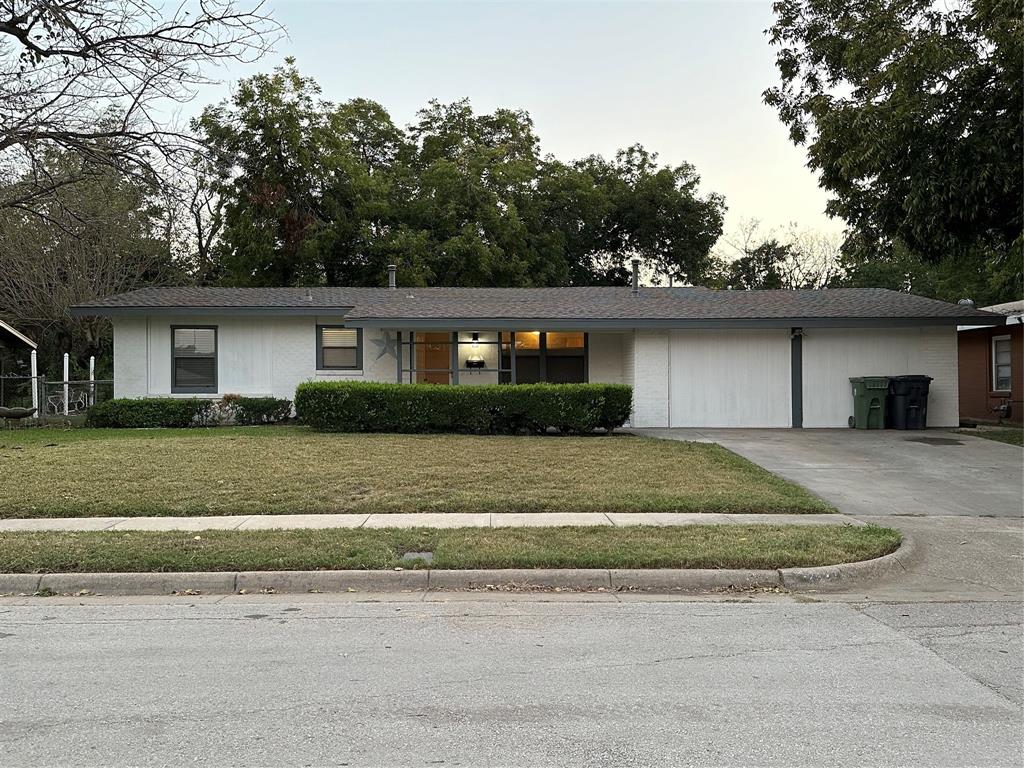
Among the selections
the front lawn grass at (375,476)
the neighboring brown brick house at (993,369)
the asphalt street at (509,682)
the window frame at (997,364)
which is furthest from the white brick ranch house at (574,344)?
the asphalt street at (509,682)

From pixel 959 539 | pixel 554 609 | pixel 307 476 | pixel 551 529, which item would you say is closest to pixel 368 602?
pixel 554 609

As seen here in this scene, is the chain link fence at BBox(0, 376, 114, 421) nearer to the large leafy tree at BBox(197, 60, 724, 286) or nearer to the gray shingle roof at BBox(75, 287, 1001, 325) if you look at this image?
the gray shingle roof at BBox(75, 287, 1001, 325)

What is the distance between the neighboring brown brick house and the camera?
2177cm

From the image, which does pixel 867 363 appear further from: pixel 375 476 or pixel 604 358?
pixel 375 476

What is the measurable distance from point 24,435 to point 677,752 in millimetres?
17710

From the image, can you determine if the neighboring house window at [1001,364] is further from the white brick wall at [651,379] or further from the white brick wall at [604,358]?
the white brick wall at [604,358]

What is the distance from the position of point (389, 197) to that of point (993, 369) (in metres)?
23.4

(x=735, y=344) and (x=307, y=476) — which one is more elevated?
(x=735, y=344)

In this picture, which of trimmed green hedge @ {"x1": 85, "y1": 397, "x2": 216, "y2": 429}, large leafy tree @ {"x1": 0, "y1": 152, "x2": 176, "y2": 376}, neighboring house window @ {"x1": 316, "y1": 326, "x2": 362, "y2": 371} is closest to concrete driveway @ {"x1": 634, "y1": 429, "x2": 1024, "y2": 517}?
neighboring house window @ {"x1": 316, "y1": 326, "x2": 362, "y2": 371}

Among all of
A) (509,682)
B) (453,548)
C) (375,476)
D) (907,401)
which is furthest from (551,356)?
(509,682)

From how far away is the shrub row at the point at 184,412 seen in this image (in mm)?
18891

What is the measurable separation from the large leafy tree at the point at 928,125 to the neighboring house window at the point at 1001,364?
7.14 m

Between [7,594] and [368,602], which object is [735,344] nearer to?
[368,602]

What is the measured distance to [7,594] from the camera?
673 centimetres
